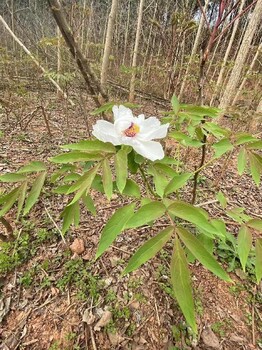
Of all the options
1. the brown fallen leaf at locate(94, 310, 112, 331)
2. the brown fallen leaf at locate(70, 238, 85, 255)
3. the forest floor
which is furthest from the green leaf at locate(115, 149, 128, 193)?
the brown fallen leaf at locate(70, 238, 85, 255)

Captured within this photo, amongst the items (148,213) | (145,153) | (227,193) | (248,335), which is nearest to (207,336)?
(248,335)

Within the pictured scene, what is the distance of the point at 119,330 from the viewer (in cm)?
145

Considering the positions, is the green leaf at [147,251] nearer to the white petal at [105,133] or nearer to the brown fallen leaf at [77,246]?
the white petal at [105,133]

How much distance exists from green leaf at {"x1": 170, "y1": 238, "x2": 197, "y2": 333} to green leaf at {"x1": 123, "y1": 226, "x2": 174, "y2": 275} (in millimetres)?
48

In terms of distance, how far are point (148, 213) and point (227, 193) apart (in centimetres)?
257

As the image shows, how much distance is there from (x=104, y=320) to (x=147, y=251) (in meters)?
1.10

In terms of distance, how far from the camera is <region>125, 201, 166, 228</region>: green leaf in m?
0.68

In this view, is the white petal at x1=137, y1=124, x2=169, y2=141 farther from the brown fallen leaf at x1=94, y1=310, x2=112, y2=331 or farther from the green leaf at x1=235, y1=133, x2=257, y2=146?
the brown fallen leaf at x1=94, y1=310, x2=112, y2=331

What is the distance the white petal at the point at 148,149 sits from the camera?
79 cm

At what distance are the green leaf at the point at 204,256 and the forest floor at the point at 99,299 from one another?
1.00 m

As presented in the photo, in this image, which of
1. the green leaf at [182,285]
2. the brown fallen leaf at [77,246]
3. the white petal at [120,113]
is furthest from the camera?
the brown fallen leaf at [77,246]

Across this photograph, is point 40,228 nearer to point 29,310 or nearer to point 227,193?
point 29,310

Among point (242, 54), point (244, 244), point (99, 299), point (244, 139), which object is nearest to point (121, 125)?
point (244, 139)

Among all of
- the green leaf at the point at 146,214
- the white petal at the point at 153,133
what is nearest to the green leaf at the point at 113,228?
the green leaf at the point at 146,214
